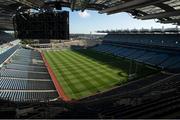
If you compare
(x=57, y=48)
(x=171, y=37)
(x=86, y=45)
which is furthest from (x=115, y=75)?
(x=86, y=45)

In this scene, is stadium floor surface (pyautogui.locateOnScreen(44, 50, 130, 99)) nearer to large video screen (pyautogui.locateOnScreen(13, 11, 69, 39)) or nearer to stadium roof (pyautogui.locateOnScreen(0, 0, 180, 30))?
large video screen (pyautogui.locateOnScreen(13, 11, 69, 39))

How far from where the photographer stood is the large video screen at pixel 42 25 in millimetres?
31688

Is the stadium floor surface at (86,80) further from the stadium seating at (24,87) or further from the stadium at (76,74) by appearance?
the stadium seating at (24,87)

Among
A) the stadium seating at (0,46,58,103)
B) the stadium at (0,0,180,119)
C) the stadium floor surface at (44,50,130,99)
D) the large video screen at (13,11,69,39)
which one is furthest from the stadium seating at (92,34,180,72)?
the stadium seating at (0,46,58,103)

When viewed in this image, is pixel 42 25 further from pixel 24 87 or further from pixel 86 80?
pixel 86 80

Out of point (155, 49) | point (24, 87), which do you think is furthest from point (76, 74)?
point (155, 49)

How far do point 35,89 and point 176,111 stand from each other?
70.2 ft

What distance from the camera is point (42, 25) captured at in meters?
32.2

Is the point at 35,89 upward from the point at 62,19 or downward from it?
downward

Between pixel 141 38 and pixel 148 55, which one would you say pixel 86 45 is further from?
pixel 148 55

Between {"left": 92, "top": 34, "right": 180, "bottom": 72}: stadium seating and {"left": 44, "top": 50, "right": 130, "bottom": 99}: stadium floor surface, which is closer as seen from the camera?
{"left": 44, "top": 50, "right": 130, "bottom": 99}: stadium floor surface

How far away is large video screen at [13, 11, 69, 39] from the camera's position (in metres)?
31.7

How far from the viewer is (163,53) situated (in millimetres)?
53750

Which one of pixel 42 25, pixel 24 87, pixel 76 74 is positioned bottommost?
pixel 76 74
